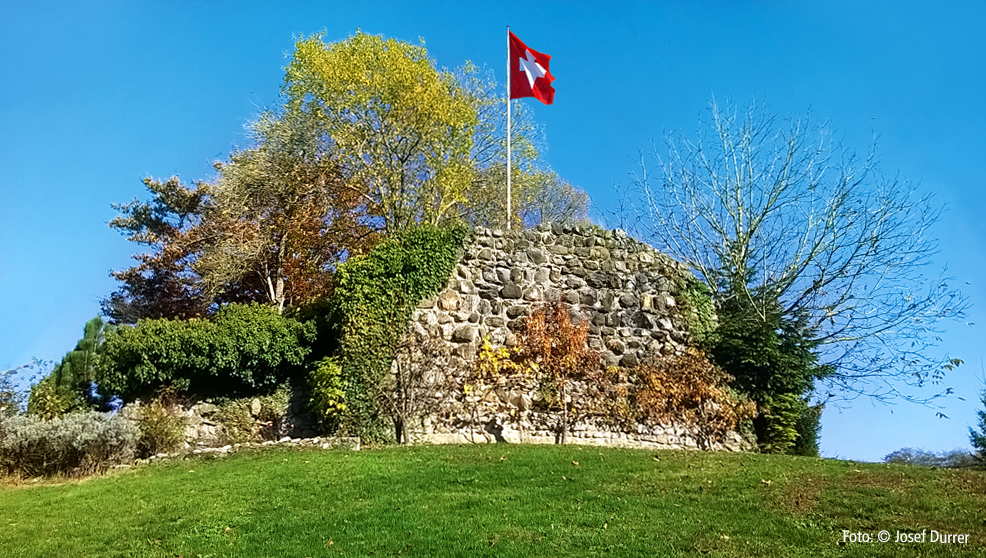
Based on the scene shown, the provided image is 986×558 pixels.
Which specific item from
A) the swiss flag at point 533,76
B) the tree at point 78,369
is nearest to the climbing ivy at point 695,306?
the swiss flag at point 533,76

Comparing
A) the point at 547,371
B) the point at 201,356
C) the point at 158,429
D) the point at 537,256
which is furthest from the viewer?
the point at 537,256

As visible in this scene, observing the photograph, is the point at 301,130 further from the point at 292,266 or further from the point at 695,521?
the point at 695,521

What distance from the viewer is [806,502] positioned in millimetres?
7965

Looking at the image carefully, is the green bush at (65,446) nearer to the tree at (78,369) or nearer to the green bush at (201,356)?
the green bush at (201,356)

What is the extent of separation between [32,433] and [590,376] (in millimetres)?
8877

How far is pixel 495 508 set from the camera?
801 cm

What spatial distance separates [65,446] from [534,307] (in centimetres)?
789

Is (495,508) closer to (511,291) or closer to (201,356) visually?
(511,291)

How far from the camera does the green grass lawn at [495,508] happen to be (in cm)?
692

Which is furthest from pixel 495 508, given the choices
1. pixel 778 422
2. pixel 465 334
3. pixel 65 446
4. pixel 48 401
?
pixel 48 401

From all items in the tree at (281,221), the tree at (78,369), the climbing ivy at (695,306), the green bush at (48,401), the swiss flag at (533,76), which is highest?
the swiss flag at (533,76)

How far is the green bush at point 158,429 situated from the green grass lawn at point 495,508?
5.43 feet

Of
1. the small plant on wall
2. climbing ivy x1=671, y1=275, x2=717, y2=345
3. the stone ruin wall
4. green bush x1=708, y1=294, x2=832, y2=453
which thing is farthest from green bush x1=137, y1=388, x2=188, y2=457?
green bush x1=708, y1=294, x2=832, y2=453

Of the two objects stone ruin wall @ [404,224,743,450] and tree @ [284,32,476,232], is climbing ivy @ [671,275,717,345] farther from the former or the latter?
tree @ [284,32,476,232]
